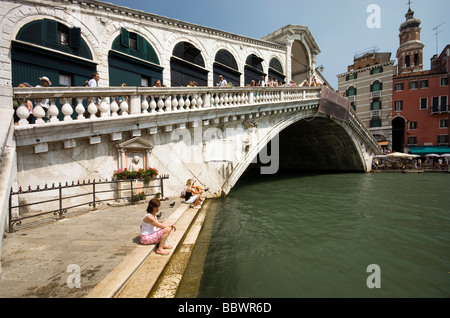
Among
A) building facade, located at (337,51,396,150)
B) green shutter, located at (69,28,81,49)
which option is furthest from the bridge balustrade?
building facade, located at (337,51,396,150)

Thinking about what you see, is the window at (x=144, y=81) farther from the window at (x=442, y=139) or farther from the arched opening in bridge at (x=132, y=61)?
the window at (x=442, y=139)

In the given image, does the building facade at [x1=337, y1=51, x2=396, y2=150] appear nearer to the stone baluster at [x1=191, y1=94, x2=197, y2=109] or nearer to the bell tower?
the bell tower

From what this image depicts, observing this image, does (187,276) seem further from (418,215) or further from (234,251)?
(418,215)

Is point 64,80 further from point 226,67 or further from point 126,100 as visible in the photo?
point 226,67

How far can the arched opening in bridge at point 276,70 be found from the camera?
16219 mm

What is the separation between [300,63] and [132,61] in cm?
1678

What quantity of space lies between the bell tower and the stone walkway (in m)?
40.3

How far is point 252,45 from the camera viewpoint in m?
14.6

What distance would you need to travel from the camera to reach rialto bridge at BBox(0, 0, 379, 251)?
15.6ft

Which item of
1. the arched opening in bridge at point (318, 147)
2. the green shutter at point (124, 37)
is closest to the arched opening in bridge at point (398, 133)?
the arched opening in bridge at point (318, 147)

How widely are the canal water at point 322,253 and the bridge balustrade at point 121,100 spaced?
13.1ft

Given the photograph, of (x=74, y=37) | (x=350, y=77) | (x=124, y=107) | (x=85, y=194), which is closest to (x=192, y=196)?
(x=85, y=194)

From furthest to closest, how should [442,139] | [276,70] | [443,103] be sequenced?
[442,139] < [443,103] < [276,70]

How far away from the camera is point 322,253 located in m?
3.79
